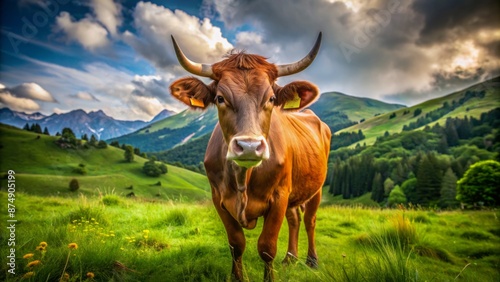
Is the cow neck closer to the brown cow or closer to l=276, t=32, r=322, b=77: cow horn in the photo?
the brown cow

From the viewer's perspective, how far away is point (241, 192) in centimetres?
374

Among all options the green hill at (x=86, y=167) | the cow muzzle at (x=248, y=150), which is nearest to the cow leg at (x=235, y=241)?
the cow muzzle at (x=248, y=150)

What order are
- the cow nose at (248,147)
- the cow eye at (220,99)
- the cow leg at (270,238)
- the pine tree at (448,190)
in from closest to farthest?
the cow nose at (248,147)
the cow eye at (220,99)
the cow leg at (270,238)
the pine tree at (448,190)

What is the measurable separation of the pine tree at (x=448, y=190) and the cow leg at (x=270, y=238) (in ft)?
295

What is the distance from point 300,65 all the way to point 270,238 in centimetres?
250

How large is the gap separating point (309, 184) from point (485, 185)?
5639 centimetres

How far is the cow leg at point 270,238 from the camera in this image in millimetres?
3980

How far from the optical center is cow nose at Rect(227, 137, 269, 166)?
288 cm

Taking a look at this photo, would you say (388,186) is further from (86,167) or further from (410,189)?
(86,167)

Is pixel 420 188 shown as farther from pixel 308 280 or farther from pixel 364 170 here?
pixel 308 280

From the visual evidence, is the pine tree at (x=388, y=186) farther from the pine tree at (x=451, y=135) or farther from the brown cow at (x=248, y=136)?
the brown cow at (x=248, y=136)

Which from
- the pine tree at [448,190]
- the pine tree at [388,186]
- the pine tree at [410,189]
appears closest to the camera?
the pine tree at [448,190]

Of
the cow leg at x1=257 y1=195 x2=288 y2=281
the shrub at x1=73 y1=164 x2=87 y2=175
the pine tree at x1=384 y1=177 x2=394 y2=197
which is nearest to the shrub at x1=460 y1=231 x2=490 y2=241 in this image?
the cow leg at x1=257 y1=195 x2=288 y2=281

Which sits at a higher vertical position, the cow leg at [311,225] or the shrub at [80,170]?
the shrub at [80,170]
